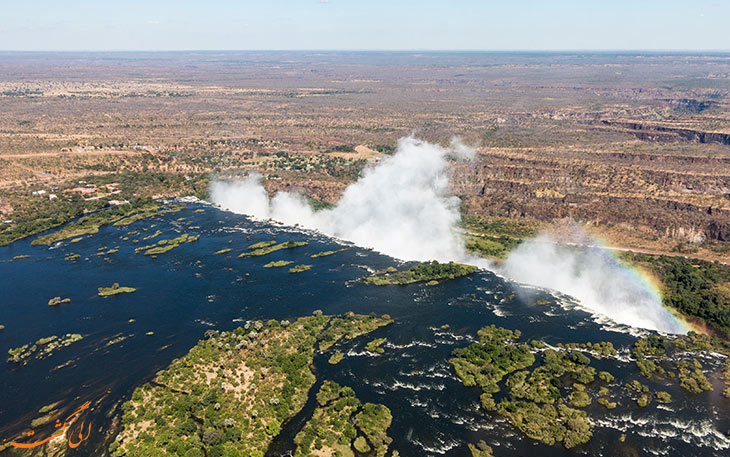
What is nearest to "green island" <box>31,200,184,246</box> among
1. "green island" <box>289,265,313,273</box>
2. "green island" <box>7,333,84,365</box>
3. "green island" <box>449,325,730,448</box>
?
"green island" <box>7,333,84,365</box>

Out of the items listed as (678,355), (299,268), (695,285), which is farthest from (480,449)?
(695,285)

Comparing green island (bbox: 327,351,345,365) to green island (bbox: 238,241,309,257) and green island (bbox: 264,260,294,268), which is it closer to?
green island (bbox: 264,260,294,268)

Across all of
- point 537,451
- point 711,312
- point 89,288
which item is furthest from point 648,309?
point 89,288

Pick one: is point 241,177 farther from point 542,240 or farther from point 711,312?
point 711,312

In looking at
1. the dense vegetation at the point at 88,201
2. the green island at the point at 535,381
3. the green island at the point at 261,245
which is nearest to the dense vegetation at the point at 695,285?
the green island at the point at 535,381

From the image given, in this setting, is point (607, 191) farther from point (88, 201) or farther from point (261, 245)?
point (88, 201)

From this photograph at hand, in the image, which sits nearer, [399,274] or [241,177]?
[399,274]
